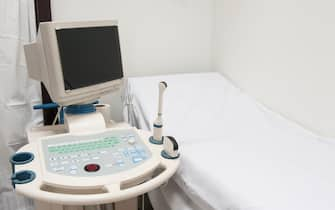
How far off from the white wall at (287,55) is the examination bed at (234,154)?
9cm

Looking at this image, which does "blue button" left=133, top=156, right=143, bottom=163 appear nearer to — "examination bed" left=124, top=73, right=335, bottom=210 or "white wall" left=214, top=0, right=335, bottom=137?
"examination bed" left=124, top=73, right=335, bottom=210

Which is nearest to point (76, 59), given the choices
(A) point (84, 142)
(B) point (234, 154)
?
(A) point (84, 142)

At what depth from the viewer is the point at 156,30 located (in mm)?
2111

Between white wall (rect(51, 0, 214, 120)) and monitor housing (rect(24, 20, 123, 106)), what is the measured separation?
1.99ft

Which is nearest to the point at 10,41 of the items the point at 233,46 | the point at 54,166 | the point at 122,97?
the point at 122,97

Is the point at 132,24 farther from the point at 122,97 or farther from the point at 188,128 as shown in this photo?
the point at 188,128

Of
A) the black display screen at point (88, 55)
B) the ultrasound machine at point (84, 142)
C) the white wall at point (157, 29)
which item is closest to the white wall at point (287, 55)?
the white wall at point (157, 29)

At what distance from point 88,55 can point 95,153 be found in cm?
42

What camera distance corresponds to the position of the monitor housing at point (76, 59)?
119cm

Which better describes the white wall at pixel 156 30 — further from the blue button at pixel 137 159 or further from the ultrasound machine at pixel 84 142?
the blue button at pixel 137 159

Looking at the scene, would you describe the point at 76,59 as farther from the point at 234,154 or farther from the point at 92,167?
the point at 234,154

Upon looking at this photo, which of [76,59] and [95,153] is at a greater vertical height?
[76,59]

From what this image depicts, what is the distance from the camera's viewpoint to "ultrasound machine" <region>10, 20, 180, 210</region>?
3.23 ft

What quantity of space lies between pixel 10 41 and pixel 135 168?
3.50ft
